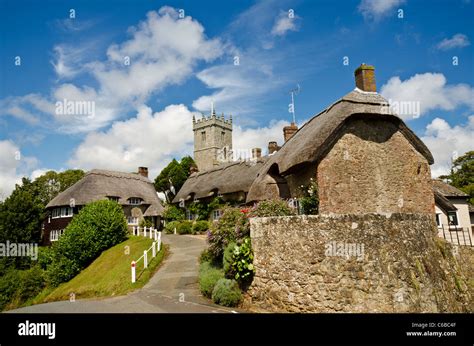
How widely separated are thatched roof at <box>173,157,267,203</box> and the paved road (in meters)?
11.5

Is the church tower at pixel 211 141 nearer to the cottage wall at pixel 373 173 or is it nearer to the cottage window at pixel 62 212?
the cottage window at pixel 62 212

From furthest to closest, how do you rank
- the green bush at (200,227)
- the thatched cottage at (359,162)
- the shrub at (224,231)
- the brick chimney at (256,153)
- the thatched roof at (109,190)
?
1. the thatched roof at (109,190)
2. the brick chimney at (256,153)
3. the green bush at (200,227)
4. the thatched cottage at (359,162)
5. the shrub at (224,231)

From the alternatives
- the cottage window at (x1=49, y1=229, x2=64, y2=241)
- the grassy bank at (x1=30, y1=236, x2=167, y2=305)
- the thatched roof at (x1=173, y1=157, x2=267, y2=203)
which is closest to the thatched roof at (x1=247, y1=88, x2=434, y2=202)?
the grassy bank at (x1=30, y1=236, x2=167, y2=305)

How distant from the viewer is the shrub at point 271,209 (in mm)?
11570

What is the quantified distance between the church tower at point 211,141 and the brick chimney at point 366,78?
50.6 meters

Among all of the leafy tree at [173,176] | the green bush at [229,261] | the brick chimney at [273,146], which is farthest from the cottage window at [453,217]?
the leafy tree at [173,176]

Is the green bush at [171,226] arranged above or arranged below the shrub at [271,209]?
below

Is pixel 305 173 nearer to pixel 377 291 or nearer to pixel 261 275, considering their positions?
pixel 261 275

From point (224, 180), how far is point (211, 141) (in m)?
36.8

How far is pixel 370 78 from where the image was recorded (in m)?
17.7

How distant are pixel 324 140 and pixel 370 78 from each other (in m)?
5.97

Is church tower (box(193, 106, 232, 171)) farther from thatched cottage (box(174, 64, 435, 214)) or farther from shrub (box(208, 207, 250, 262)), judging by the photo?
shrub (box(208, 207, 250, 262))

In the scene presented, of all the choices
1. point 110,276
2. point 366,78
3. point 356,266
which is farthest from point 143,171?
point 356,266
